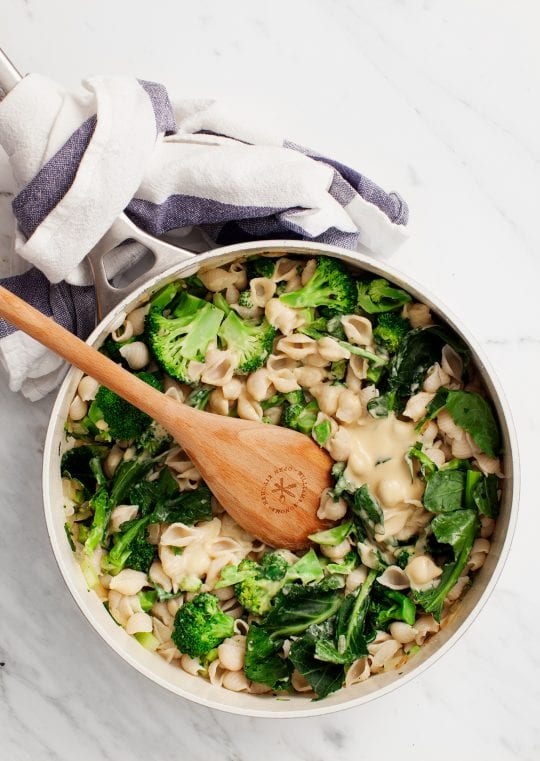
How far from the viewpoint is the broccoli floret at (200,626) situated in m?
2.13

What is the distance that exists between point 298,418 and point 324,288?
35 centimetres

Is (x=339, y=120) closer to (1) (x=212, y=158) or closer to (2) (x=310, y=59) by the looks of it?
(2) (x=310, y=59)

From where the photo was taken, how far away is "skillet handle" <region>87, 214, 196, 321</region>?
204 centimetres

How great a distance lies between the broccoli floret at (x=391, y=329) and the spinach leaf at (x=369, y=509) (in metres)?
0.38

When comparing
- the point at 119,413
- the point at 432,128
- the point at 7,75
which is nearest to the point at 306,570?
the point at 119,413

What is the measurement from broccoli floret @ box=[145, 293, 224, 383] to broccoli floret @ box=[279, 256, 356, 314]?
20 centimetres

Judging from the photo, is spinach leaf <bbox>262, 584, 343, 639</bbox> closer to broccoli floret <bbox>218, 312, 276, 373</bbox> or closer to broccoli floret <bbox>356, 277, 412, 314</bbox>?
broccoli floret <bbox>218, 312, 276, 373</bbox>

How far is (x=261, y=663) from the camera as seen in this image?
2.15 metres

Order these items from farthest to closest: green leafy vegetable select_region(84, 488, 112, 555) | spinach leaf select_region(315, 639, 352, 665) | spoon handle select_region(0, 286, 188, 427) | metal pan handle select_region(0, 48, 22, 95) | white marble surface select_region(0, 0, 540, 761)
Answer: white marble surface select_region(0, 0, 540, 761) < green leafy vegetable select_region(84, 488, 112, 555) < spinach leaf select_region(315, 639, 352, 665) < metal pan handle select_region(0, 48, 22, 95) < spoon handle select_region(0, 286, 188, 427)

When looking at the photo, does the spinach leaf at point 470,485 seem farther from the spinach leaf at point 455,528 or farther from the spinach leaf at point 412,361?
the spinach leaf at point 412,361

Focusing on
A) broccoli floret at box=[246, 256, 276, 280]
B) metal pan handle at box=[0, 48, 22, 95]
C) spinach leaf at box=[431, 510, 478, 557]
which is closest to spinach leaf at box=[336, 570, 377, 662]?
spinach leaf at box=[431, 510, 478, 557]

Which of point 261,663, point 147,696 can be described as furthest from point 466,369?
point 147,696

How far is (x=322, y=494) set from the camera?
215cm

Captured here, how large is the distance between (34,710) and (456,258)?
178 cm
